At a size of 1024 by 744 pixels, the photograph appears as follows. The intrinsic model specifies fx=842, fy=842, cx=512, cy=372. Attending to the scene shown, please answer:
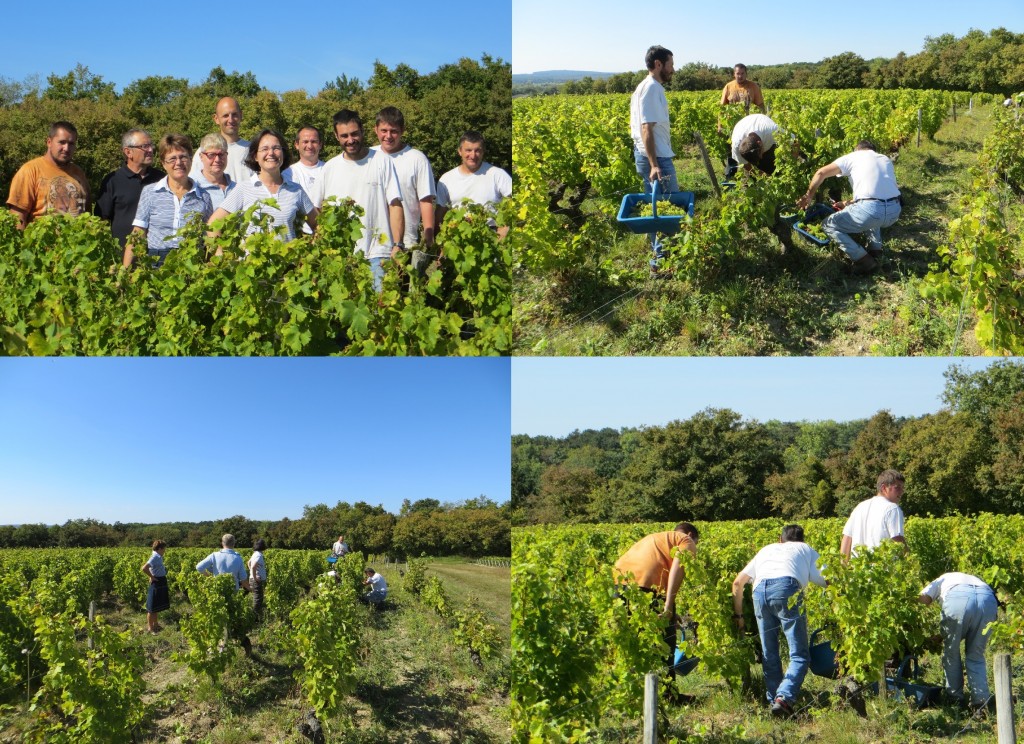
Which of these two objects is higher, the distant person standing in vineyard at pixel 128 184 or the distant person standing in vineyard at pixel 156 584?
the distant person standing in vineyard at pixel 128 184

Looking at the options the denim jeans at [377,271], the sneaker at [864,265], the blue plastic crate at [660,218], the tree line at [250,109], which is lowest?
the denim jeans at [377,271]

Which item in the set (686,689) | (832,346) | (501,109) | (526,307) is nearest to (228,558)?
(526,307)

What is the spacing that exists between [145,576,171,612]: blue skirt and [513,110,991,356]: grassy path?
422 centimetres

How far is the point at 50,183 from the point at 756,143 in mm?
5384

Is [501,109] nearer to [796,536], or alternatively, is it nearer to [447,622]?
[447,622]

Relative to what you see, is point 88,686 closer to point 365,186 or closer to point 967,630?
point 365,186

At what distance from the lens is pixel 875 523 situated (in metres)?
5.03

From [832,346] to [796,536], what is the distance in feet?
4.84

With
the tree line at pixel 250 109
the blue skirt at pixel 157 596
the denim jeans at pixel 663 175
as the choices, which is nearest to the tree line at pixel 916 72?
the tree line at pixel 250 109

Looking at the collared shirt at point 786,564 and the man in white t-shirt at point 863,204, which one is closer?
the collared shirt at point 786,564

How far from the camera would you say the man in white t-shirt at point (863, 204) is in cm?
606

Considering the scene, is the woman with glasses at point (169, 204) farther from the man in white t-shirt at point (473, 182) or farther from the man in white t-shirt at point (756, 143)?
the man in white t-shirt at point (756, 143)

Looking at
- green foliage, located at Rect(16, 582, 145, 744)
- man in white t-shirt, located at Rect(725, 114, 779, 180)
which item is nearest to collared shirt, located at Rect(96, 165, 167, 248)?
green foliage, located at Rect(16, 582, 145, 744)

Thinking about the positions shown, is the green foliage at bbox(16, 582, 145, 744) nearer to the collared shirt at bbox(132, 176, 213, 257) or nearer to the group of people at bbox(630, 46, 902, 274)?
the collared shirt at bbox(132, 176, 213, 257)
